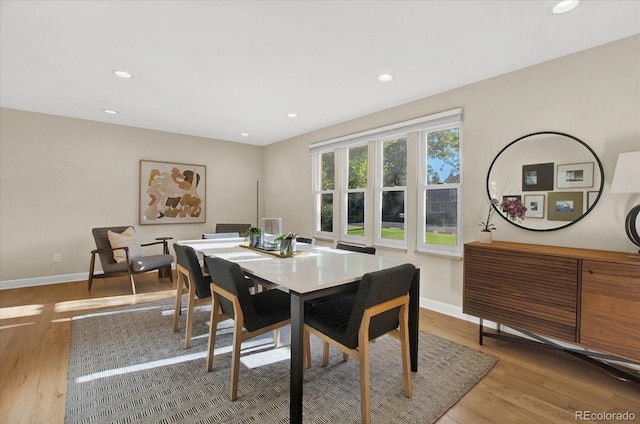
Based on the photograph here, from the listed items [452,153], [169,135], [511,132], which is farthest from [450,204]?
[169,135]

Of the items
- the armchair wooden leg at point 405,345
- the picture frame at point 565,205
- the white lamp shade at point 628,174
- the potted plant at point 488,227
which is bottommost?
the armchair wooden leg at point 405,345

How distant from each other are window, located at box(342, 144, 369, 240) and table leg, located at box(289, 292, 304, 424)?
2.72m

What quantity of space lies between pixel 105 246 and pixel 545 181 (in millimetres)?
5210

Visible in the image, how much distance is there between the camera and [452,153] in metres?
3.25

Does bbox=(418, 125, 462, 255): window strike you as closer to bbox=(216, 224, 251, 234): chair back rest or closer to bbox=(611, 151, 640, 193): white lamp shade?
bbox=(611, 151, 640, 193): white lamp shade

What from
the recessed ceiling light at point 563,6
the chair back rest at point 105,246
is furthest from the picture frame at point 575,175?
the chair back rest at point 105,246

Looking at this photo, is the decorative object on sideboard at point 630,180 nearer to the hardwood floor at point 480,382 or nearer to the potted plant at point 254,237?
the hardwood floor at point 480,382

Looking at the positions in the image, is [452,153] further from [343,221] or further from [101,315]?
[101,315]

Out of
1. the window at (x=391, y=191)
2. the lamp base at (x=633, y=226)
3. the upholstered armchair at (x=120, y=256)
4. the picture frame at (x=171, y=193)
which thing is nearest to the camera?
the lamp base at (x=633, y=226)

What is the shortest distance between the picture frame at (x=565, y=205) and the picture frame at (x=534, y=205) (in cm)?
5

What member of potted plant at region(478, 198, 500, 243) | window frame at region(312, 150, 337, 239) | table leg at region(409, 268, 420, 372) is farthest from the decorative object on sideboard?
window frame at region(312, 150, 337, 239)

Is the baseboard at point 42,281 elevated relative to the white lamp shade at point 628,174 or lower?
lower

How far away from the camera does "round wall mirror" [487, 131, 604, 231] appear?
91.3 inches

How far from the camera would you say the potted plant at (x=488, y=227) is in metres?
2.63
